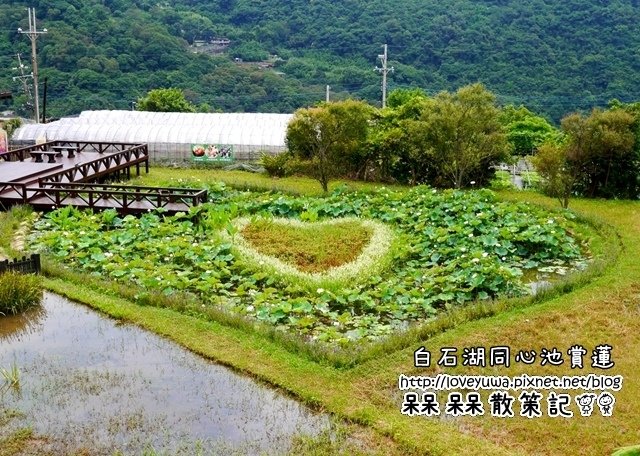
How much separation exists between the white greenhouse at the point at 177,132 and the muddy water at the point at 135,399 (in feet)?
55.2

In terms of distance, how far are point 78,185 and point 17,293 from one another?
7371 millimetres

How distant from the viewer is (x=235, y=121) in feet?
94.0

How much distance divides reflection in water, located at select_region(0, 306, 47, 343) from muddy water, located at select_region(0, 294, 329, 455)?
0.04 m

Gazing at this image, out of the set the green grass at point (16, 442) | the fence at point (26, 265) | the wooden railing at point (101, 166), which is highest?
A: the wooden railing at point (101, 166)

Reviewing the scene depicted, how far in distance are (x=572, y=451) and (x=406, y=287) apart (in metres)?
5.26

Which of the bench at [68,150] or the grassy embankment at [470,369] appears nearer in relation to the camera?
the grassy embankment at [470,369]

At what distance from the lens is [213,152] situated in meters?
27.0

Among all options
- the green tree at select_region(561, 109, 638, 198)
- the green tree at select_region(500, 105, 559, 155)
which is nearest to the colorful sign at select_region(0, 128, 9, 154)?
the green tree at select_region(561, 109, 638, 198)

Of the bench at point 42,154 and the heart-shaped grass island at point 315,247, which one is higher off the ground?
the bench at point 42,154

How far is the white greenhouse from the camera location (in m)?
27.0

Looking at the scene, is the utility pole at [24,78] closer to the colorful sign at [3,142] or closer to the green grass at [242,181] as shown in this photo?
the colorful sign at [3,142]

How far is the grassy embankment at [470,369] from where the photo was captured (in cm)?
758

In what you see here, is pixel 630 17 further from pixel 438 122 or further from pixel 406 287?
pixel 406 287

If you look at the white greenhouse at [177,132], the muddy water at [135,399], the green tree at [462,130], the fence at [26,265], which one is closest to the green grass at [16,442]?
the muddy water at [135,399]
